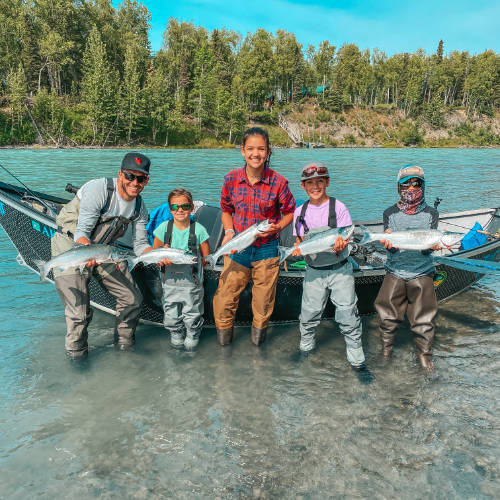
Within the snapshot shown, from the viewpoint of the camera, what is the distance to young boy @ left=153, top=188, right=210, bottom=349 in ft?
14.3

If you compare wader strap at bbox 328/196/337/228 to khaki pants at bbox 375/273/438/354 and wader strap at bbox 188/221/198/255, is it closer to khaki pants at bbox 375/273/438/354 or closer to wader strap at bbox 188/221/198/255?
khaki pants at bbox 375/273/438/354

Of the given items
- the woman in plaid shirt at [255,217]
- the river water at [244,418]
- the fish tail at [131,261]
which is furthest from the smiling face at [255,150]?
the river water at [244,418]

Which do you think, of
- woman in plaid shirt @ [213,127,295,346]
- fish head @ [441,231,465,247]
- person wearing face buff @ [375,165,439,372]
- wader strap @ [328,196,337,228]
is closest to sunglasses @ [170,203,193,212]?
woman in plaid shirt @ [213,127,295,346]

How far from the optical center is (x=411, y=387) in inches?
167

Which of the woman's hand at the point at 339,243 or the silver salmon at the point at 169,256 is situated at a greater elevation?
the woman's hand at the point at 339,243

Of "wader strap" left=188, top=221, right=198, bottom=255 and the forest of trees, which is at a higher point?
the forest of trees

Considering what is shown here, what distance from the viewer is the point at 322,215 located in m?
4.06

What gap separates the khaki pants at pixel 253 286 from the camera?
4391 mm

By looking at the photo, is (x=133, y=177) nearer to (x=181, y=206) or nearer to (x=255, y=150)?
(x=181, y=206)

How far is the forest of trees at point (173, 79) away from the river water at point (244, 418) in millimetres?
44984

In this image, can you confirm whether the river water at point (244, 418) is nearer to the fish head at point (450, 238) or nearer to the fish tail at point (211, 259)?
the fish tail at point (211, 259)

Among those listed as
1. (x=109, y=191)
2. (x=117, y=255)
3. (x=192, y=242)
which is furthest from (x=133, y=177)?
(x=192, y=242)

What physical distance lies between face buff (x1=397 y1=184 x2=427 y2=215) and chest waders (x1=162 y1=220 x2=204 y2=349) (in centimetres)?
240

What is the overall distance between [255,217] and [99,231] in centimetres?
174
